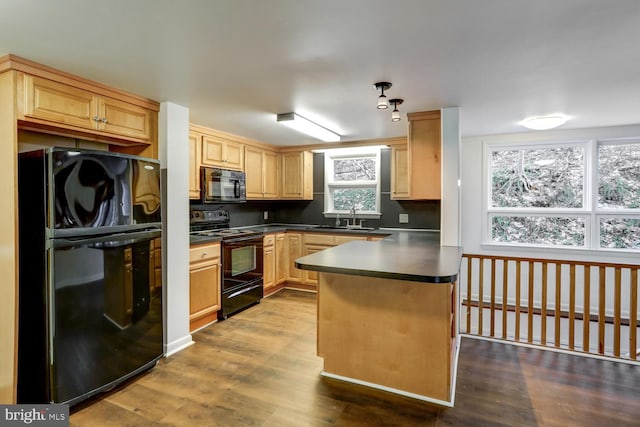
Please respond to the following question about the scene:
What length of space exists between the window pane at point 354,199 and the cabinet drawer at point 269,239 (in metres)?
1.17

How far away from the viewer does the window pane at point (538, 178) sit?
13.7 feet

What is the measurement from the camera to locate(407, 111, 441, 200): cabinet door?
3107 millimetres

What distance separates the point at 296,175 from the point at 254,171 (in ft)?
2.30

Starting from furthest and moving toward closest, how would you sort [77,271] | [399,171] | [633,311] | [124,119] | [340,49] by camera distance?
[399,171]
[633,311]
[124,119]
[77,271]
[340,49]

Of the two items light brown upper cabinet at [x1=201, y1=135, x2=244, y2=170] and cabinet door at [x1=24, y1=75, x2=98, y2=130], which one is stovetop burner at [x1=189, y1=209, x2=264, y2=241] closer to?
light brown upper cabinet at [x1=201, y1=135, x2=244, y2=170]

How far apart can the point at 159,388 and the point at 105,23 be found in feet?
7.36

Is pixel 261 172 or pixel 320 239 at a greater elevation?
pixel 261 172

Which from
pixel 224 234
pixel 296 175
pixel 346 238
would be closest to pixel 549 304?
pixel 346 238

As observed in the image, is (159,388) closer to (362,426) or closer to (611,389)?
(362,426)

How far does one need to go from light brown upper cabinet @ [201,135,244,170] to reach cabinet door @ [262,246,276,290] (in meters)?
1.16

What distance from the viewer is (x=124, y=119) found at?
8.55ft

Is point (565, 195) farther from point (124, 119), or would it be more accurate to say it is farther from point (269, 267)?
point (124, 119)

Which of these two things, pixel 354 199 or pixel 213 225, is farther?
pixel 354 199

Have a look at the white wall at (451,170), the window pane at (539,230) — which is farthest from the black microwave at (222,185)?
the window pane at (539,230)
